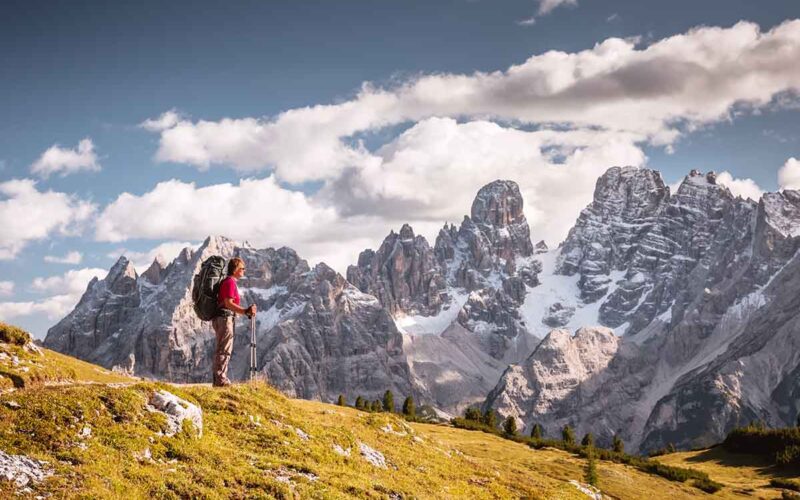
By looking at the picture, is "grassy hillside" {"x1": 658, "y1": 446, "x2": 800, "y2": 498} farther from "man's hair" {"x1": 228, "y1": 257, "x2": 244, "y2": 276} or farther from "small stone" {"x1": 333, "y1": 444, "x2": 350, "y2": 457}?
"man's hair" {"x1": 228, "y1": 257, "x2": 244, "y2": 276}

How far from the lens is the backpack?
91.0ft

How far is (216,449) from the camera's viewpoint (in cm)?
2194

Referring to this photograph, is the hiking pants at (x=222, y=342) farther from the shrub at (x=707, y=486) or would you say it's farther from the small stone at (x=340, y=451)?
the shrub at (x=707, y=486)

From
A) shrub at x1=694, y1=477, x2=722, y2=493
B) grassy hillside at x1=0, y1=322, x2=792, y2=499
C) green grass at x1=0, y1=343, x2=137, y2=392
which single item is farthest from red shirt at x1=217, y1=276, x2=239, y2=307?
shrub at x1=694, y1=477, x2=722, y2=493

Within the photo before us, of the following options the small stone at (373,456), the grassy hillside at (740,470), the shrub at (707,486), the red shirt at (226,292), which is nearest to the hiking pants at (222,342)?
the red shirt at (226,292)

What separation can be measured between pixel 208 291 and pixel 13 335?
53.3 feet

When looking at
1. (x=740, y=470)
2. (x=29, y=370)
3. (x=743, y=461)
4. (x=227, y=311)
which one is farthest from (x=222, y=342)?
(x=743, y=461)

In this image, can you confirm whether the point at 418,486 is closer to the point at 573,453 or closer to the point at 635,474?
the point at 635,474

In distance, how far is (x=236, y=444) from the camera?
23.6m

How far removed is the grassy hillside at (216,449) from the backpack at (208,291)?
2.80 meters

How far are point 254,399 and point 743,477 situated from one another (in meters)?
53.5

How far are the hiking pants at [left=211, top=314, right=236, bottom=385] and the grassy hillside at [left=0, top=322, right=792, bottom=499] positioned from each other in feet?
3.21

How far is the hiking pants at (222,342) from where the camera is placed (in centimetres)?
2772

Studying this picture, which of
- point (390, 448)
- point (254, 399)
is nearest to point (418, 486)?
point (390, 448)
